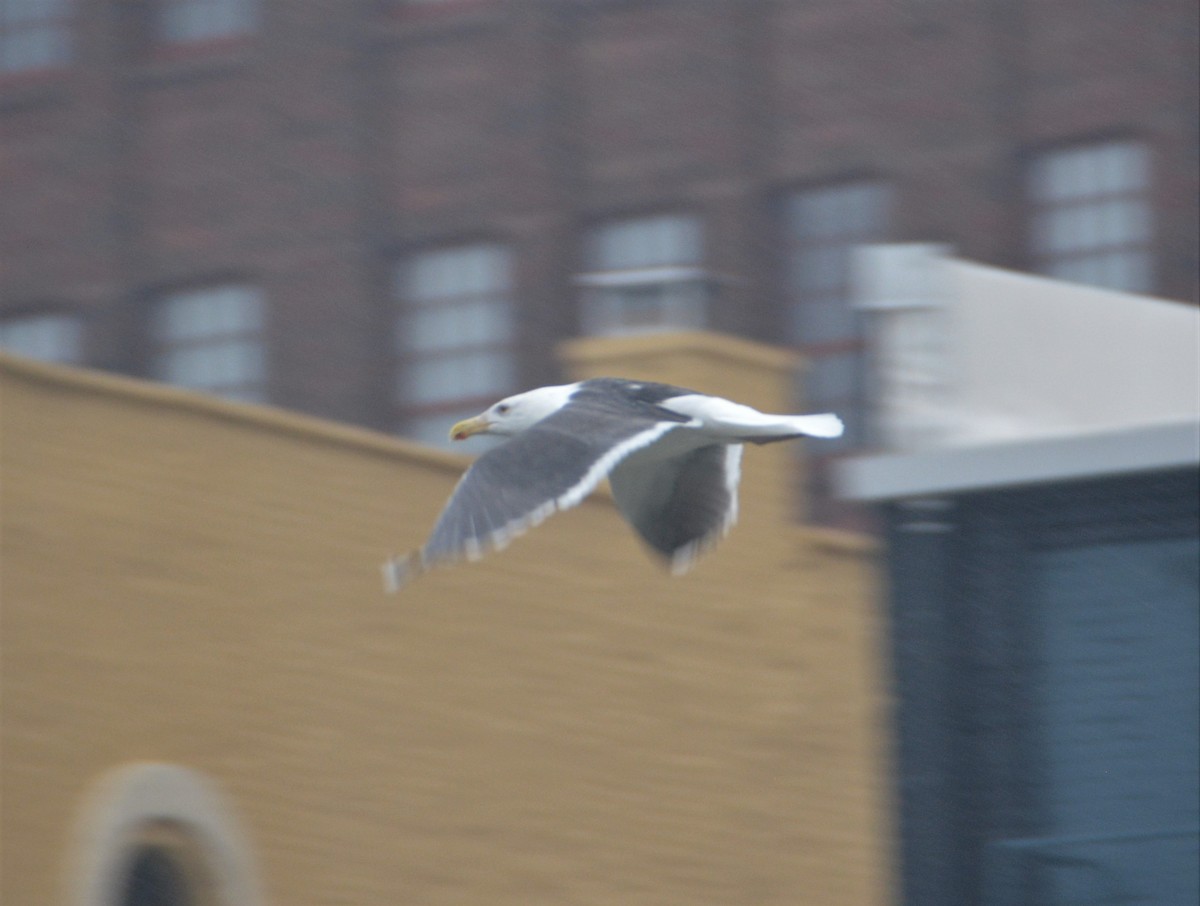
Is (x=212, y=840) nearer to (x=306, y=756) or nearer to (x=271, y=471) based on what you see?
(x=306, y=756)

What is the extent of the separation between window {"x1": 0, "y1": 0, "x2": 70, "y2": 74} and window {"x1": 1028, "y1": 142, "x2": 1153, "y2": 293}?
765cm

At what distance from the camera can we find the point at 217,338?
1733 centimetres

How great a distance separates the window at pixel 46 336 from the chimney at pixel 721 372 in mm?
9269

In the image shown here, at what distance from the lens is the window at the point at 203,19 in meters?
17.6

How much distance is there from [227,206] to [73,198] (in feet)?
4.18

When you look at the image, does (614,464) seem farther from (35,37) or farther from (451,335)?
(35,37)

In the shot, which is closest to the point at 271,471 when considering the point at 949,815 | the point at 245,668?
the point at 245,668

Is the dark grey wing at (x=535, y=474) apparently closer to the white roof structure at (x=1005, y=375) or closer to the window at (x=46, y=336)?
the white roof structure at (x=1005, y=375)

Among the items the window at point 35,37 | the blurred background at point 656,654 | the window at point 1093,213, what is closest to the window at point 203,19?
the window at point 35,37

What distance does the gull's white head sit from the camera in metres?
6.91

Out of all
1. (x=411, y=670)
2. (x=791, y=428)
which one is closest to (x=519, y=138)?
(x=411, y=670)

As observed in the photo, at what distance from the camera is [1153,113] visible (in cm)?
1487

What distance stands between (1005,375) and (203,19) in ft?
38.2

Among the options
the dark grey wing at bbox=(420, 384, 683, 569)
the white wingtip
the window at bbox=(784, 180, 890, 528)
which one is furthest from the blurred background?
the window at bbox=(784, 180, 890, 528)
